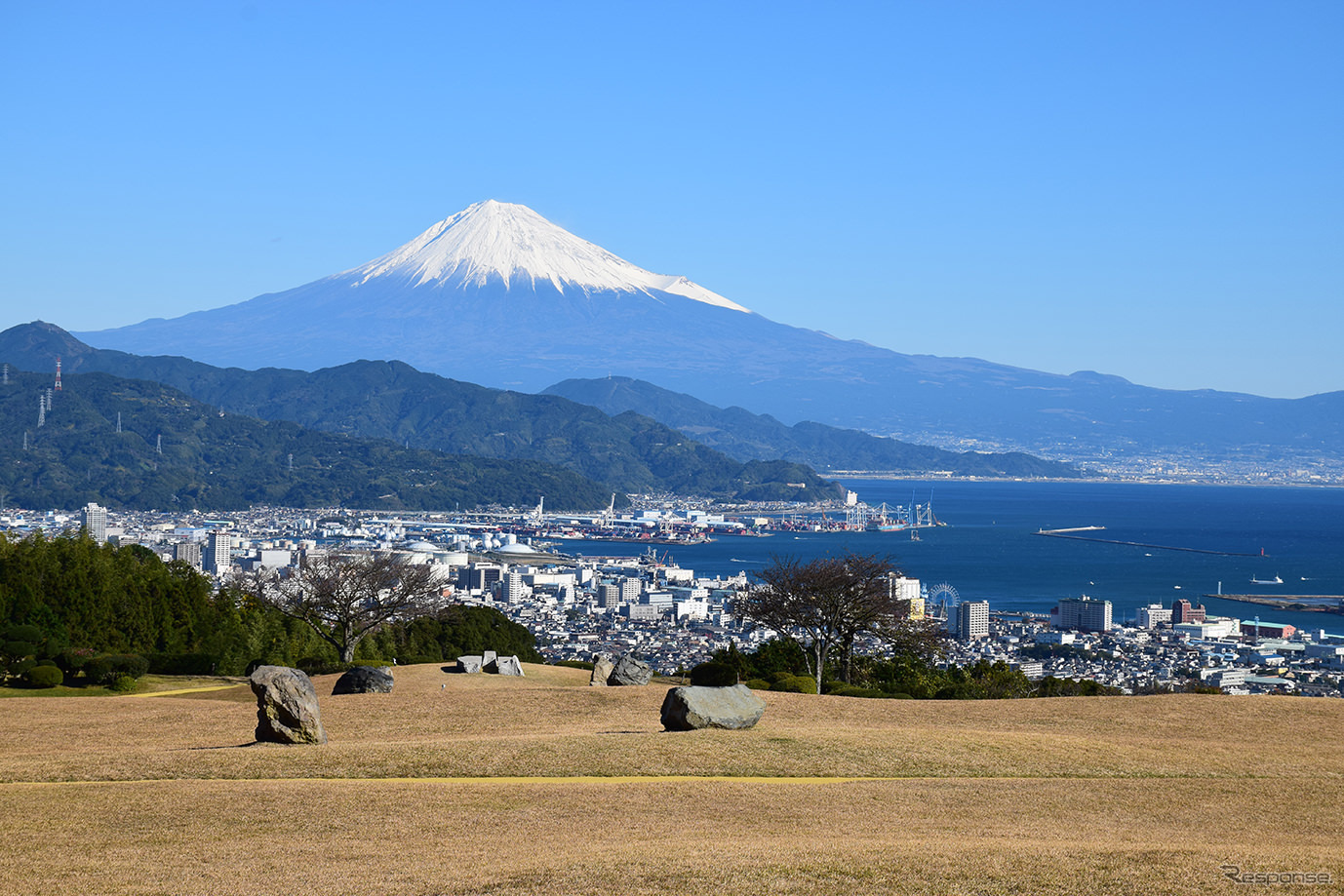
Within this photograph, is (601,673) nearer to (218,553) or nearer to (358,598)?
(358,598)

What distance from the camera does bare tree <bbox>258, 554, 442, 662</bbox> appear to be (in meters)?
29.8

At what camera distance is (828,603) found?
2642 cm

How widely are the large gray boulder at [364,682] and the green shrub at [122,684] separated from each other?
5.26 meters

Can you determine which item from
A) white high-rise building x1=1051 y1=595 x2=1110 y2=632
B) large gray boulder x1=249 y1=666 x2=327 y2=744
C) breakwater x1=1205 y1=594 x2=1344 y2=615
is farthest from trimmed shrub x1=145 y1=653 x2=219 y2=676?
breakwater x1=1205 y1=594 x2=1344 y2=615

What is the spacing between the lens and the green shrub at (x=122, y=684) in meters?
22.8

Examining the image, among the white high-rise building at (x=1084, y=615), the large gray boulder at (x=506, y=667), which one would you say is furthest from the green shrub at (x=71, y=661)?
the white high-rise building at (x=1084, y=615)

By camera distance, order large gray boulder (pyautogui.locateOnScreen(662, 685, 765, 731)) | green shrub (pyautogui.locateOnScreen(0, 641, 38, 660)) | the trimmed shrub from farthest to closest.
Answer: the trimmed shrub → green shrub (pyautogui.locateOnScreen(0, 641, 38, 660)) → large gray boulder (pyautogui.locateOnScreen(662, 685, 765, 731))

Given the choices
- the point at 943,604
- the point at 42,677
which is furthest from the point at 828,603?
the point at 943,604

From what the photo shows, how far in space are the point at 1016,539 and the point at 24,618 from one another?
339 feet

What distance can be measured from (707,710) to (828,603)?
12.1 meters

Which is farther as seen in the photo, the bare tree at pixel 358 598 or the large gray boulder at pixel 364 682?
the bare tree at pixel 358 598

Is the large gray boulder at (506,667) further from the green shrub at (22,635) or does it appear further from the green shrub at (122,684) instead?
the green shrub at (22,635)

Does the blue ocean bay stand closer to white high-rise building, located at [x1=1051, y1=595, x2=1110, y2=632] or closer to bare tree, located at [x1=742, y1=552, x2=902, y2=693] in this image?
white high-rise building, located at [x1=1051, y1=595, x2=1110, y2=632]

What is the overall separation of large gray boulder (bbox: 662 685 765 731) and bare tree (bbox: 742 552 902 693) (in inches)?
420
